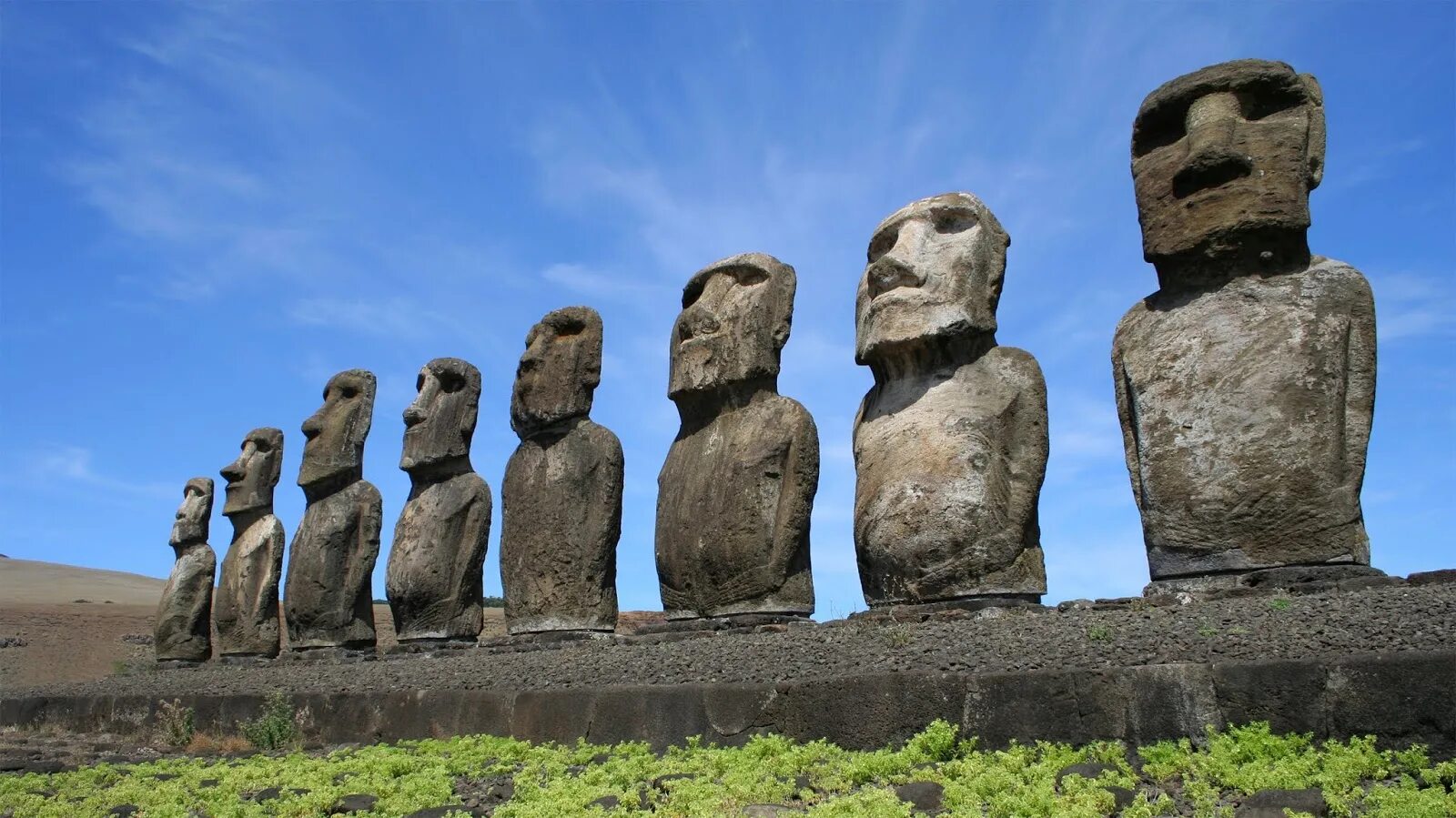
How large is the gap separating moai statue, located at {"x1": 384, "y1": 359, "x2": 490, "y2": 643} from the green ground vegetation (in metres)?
4.65

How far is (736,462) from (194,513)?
1086cm

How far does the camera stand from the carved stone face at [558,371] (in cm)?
1165

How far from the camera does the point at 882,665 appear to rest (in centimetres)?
632

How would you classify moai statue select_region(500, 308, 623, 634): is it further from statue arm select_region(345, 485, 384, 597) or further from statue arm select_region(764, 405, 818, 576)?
statue arm select_region(345, 485, 384, 597)

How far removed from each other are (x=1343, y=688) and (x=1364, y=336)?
11.9ft

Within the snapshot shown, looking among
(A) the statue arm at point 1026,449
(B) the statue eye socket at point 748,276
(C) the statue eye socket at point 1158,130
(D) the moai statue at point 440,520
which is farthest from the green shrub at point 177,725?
(C) the statue eye socket at point 1158,130

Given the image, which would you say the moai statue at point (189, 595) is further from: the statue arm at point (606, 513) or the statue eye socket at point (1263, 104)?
the statue eye socket at point (1263, 104)

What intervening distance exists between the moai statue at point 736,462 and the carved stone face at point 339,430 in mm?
5415

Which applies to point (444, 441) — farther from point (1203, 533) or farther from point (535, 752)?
point (1203, 533)

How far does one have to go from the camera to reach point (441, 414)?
13180mm

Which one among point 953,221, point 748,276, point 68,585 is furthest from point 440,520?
point 68,585

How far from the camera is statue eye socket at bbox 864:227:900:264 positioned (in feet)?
31.9

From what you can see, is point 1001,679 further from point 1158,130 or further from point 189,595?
point 189,595

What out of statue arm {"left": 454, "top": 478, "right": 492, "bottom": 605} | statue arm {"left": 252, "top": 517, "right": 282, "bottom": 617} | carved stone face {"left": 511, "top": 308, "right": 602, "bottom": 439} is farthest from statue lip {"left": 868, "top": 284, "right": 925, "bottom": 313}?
statue arm {"left": 252, "top": 517, "right": 282, "bottom": 617}
